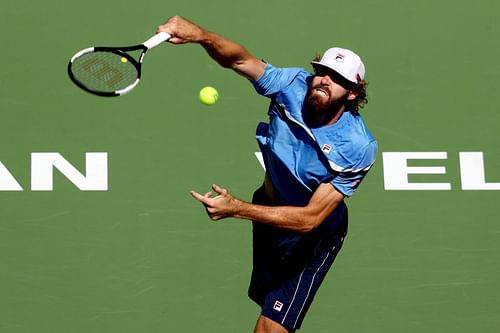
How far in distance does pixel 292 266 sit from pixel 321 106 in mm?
1000

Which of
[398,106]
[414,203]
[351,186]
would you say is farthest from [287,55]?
[351,186]

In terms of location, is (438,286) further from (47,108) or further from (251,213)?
(47,108)

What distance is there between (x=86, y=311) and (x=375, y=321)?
178cm

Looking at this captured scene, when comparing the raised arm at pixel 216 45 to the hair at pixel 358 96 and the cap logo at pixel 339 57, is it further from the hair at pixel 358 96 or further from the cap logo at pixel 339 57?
the hair at pixel 358 96

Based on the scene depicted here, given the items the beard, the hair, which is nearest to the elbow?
the beard

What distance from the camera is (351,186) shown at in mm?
6090

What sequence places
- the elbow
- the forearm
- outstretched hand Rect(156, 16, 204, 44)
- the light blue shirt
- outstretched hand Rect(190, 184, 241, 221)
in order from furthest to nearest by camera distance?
the light blue shirt < the elbow < the forearm < outstretched hand Rect(156, 16, 204, 44) < outstretched hand Rect(190, 184, 241, 221)

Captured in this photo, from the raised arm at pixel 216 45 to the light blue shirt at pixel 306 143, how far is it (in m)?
0.09

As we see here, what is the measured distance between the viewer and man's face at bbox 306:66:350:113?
5.99m

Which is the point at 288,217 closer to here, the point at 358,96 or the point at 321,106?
the point at 321,106

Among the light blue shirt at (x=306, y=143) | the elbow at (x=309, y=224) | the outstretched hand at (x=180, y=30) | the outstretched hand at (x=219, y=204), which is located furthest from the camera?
the light blue shirt at (x=306, y=143)

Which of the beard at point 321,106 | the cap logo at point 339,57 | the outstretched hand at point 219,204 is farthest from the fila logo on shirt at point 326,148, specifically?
the outstretched hand at point 219,204

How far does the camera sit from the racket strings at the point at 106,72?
5.85m

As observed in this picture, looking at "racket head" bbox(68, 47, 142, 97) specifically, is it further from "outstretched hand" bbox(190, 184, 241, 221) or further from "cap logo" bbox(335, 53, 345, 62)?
"cap logo" bbox(335, 53, 345, 62)
